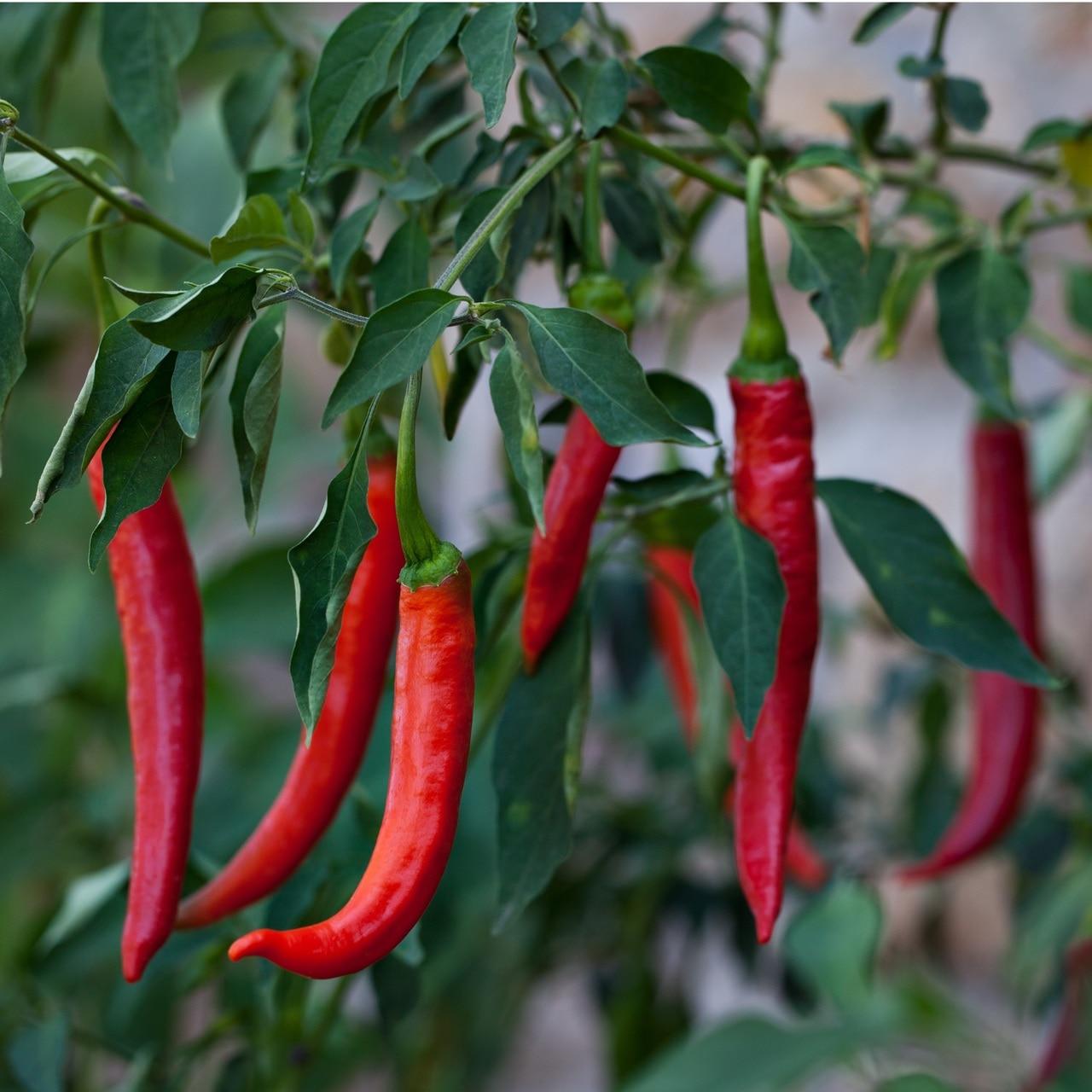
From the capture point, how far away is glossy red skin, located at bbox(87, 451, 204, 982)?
0.39 meters

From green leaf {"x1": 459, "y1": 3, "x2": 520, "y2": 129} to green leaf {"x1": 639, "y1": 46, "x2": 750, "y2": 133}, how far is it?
Answer: 0.06 meters

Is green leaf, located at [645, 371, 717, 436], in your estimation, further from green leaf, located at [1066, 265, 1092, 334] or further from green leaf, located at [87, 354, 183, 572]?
green leaf, located at [1066, 265, 1092, 334]

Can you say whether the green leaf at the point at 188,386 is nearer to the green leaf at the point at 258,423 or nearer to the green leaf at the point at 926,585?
the green leaf at the point at 258,423

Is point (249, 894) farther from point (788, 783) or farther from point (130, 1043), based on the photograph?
point (130, 1043)

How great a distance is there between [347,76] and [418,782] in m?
0.21

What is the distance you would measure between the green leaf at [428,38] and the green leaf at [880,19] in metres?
0.17

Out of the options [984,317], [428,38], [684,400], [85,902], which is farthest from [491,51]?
[85,902]

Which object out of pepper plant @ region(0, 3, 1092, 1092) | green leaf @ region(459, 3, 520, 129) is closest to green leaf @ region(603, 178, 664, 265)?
pepper plant @ region(0, 3, 1092, 1092)

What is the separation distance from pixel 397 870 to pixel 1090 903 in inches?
20.0

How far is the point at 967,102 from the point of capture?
527 mm

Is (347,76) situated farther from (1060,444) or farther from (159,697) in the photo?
→ (1060,444)

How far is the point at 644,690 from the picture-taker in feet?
3.49

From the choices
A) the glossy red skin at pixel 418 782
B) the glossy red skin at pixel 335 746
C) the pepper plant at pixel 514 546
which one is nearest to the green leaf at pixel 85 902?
the pepper plant at pixel 514 546

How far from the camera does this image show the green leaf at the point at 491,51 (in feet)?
1.15
